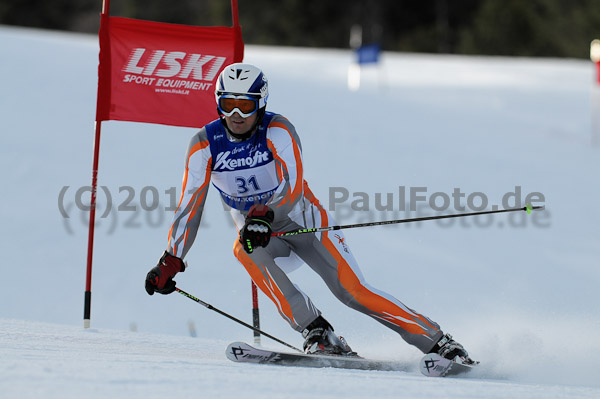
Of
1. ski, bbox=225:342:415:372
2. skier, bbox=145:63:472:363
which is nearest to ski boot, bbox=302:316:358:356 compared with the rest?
skier, bbox=145:63:472:363

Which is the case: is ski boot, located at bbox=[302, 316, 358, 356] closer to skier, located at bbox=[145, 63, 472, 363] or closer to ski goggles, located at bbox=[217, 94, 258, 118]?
skier, located at bbox=[145, 63, 472, 363]

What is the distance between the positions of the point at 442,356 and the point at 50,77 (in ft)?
34.2

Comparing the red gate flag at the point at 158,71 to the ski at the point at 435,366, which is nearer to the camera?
the ski at the point at 435,366

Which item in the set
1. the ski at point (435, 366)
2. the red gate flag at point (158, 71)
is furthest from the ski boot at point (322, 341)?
the red gate flag at point (158, 71)

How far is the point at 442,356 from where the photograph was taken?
377 centimetres

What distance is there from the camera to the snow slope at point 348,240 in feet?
10.5

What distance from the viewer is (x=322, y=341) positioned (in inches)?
158

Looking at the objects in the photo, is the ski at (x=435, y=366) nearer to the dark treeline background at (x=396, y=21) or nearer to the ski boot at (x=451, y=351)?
the ski boot at (x=451, y=351)

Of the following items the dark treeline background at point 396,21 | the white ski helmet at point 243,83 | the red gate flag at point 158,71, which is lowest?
the white ski helmet at point 243,83

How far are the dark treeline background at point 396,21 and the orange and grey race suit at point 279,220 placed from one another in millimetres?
25153

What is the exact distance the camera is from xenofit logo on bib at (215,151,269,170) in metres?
4.00

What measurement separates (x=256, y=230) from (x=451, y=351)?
109 cm

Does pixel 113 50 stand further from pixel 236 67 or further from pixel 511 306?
pixel 511 306

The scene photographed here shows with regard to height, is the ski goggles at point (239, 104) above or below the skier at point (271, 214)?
above
